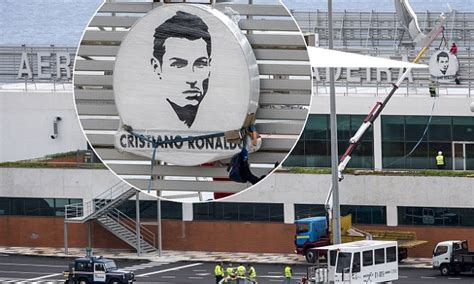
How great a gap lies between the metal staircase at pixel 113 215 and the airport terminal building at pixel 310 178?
0.26 m

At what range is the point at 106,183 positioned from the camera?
7494 cm

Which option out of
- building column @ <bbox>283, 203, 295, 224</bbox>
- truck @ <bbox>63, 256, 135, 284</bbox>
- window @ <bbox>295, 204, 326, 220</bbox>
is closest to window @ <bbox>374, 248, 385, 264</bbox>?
truck @ <bbox>63, 256, 135, 284</bbox>

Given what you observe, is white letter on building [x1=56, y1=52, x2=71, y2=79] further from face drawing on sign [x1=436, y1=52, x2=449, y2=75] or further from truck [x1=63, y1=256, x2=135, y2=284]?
truck [x1=63, y1=256, x2=135, y2=284]

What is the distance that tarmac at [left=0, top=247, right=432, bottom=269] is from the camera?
6919 centimetres

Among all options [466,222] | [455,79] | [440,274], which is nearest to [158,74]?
[440,274]

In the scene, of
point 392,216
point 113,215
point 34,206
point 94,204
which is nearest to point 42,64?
point 34,206

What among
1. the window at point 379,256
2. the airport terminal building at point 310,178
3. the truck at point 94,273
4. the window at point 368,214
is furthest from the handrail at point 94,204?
the window at point 379,256

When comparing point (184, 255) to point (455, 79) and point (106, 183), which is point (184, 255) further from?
point (455, 79)

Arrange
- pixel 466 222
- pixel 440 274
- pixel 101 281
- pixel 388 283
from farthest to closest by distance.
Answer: pixel 466 222 < pixel 440 274 < pixel 101 281 < pixel 388 283

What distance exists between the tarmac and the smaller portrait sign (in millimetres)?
9981

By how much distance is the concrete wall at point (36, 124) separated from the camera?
260 feet

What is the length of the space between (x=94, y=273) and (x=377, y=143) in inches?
713

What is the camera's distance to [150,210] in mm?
74625

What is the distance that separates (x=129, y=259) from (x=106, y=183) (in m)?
4.74
